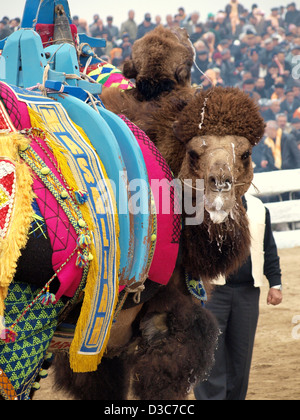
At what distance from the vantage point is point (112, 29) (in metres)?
12.1

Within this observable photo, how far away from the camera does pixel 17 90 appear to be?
89.3 inches

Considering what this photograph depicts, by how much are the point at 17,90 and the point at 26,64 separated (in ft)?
1.11

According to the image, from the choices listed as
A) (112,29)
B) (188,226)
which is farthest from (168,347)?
(112,29)

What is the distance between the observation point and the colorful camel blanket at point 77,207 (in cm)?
206

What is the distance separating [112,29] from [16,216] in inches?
425

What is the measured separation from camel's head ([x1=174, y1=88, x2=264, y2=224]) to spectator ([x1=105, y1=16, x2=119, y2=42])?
32.1ft

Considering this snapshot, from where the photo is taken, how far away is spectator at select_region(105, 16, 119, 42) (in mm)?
12039

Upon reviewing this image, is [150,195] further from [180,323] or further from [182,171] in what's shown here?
[180,323]

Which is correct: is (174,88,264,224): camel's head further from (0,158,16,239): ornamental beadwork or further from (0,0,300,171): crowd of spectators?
(0,0,300,171): crowd of spectators

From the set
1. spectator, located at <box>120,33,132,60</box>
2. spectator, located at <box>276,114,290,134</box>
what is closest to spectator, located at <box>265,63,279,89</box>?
spectator, located at <box>276,114,290,134</box>

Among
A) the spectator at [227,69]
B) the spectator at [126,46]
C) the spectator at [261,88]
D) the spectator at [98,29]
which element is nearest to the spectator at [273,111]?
the spectator at [261,88]

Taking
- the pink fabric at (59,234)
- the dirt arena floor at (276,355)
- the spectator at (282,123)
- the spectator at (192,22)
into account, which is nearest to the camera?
the pink fabric at (59,234)

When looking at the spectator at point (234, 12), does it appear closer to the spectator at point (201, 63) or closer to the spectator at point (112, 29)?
the spectator at point (201, 63)
